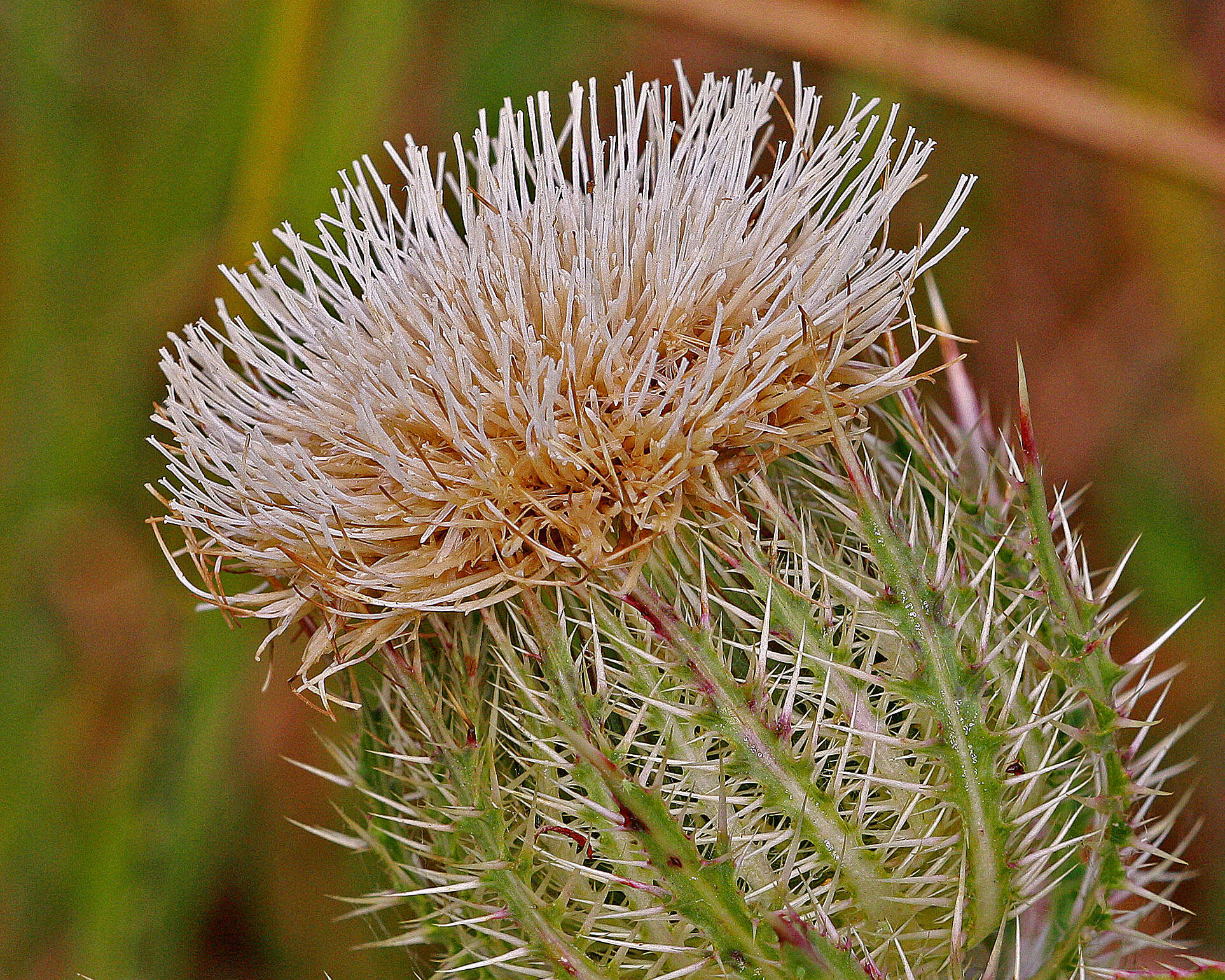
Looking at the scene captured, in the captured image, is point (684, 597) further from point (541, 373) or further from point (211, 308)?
point (211, 308)

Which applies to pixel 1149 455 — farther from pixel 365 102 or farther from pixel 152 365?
pixel 152 365

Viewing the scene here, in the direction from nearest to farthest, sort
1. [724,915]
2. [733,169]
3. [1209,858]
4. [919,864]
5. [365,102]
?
[724,915]
[919,864]
[733,169]
[365,102]
[1209,858]

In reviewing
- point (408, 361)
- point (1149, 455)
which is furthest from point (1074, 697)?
point (1149, 455)

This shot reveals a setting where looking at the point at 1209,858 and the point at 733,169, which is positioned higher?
the point at 733,169

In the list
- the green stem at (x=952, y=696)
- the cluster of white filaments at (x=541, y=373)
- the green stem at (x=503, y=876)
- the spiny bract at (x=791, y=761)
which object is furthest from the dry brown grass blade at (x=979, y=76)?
the green stem at (x=503, y=876)

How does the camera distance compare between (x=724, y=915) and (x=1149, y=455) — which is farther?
(x=1149, y=455)

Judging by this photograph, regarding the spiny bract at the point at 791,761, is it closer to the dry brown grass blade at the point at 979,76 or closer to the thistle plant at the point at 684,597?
the thistle plant at the point at 684,597
